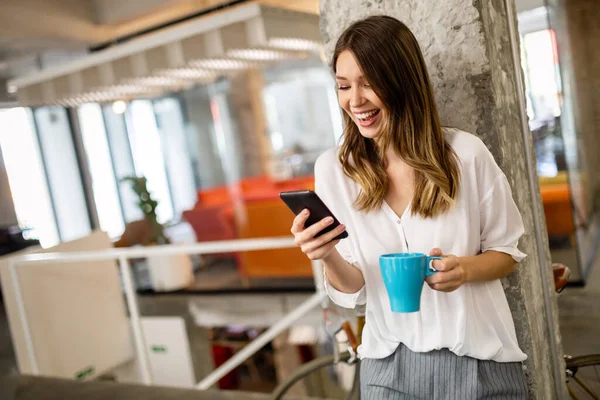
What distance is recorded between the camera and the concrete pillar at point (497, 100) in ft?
3.88

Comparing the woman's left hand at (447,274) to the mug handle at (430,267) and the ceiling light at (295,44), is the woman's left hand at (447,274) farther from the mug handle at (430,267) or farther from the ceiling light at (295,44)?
the ceiling light at (295,44)

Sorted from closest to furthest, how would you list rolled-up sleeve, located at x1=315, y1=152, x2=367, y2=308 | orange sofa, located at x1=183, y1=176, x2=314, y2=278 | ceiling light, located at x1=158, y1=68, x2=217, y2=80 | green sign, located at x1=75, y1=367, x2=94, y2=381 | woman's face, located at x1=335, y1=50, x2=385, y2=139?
woman's face, located at x1=335, y1=50, x2=385, y2=139, rolled-up sleeve, located at x1=315, y1=152, x2=367, y2=308, green sign, located at x1=75, y1=367, x2=94, y2=381, orange sofa, located at x1=183, y1=176, x2=314, y2=278, ceiling light, located at x1=158, y1=68, x2=217, y2=80

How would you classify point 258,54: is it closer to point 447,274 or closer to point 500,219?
point 500,219

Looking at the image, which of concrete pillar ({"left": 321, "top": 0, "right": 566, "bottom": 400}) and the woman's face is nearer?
the woman's face

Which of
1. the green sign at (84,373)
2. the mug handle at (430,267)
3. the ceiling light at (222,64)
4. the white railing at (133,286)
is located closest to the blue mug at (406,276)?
the mug handle at (430,267)

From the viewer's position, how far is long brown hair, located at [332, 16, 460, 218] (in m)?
1.00

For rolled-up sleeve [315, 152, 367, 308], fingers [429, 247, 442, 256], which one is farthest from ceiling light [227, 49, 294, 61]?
fingers [429, 247, 442, 256]

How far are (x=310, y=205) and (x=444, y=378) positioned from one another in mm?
431

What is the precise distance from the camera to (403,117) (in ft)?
3.45

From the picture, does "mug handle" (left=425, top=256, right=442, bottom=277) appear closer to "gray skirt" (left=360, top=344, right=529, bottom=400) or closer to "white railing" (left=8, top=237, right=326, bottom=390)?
"gray skirt" (left=360, top=344, right=529, bottom=400)

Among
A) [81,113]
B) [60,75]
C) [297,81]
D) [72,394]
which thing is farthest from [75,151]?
[72,394]

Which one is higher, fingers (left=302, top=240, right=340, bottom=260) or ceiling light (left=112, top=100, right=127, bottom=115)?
ceiling light (left=112, top=100, right=127, bottom=115)

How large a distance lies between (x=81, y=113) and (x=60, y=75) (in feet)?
8.14

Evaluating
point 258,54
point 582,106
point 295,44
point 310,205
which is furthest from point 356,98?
point 258,54
